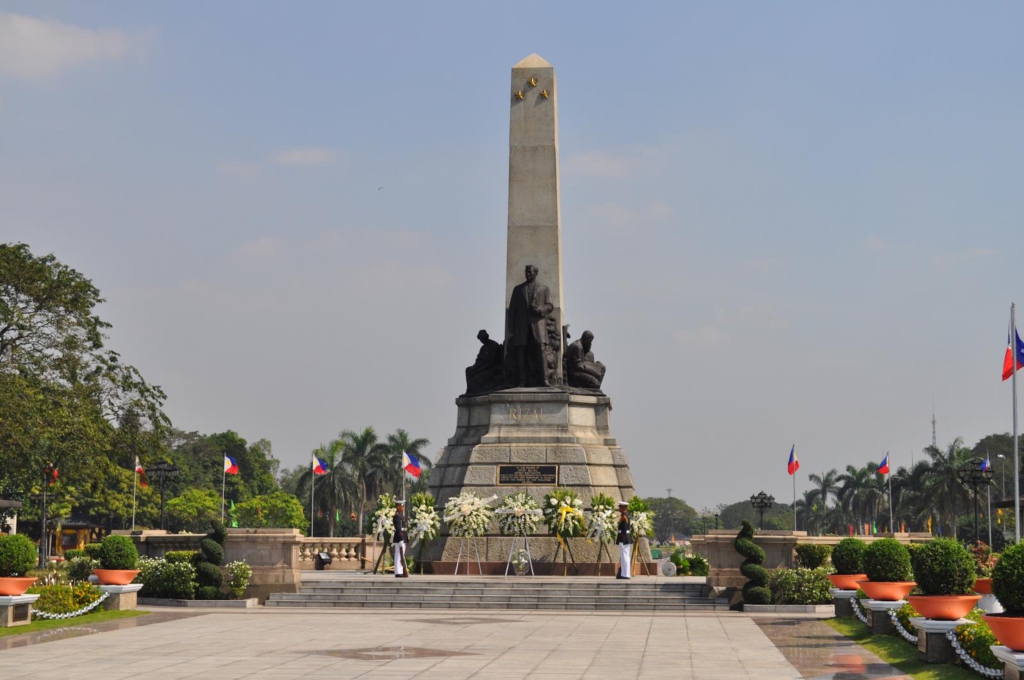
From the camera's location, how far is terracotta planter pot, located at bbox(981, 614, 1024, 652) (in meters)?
12.0

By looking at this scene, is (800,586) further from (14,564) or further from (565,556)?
(14,564)

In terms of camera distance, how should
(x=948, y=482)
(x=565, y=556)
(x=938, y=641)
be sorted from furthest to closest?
(x=948, y=482)
(x=565, y=556)
(x=938, y=641)

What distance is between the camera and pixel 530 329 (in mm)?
33969

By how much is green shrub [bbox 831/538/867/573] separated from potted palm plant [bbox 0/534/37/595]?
1401 centimetres

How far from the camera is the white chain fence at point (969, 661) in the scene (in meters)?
13.4

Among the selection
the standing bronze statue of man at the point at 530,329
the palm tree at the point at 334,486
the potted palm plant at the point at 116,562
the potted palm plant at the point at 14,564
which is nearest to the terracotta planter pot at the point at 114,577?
the potted palm plant at the point at 116,562

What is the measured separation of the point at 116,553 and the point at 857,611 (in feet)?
45.3

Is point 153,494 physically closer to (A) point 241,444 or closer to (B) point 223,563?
(A) point 241,444

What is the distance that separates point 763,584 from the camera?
26656 mm

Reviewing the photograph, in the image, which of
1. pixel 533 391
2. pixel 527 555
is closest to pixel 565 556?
pixel 527 555

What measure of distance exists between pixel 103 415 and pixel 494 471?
18.1 metres

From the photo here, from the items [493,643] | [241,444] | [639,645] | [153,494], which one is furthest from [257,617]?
[241,444]

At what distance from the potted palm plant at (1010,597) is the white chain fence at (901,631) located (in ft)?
16.4

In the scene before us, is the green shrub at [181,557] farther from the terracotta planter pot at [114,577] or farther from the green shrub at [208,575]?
the terracotta planter pot at [114,577]
